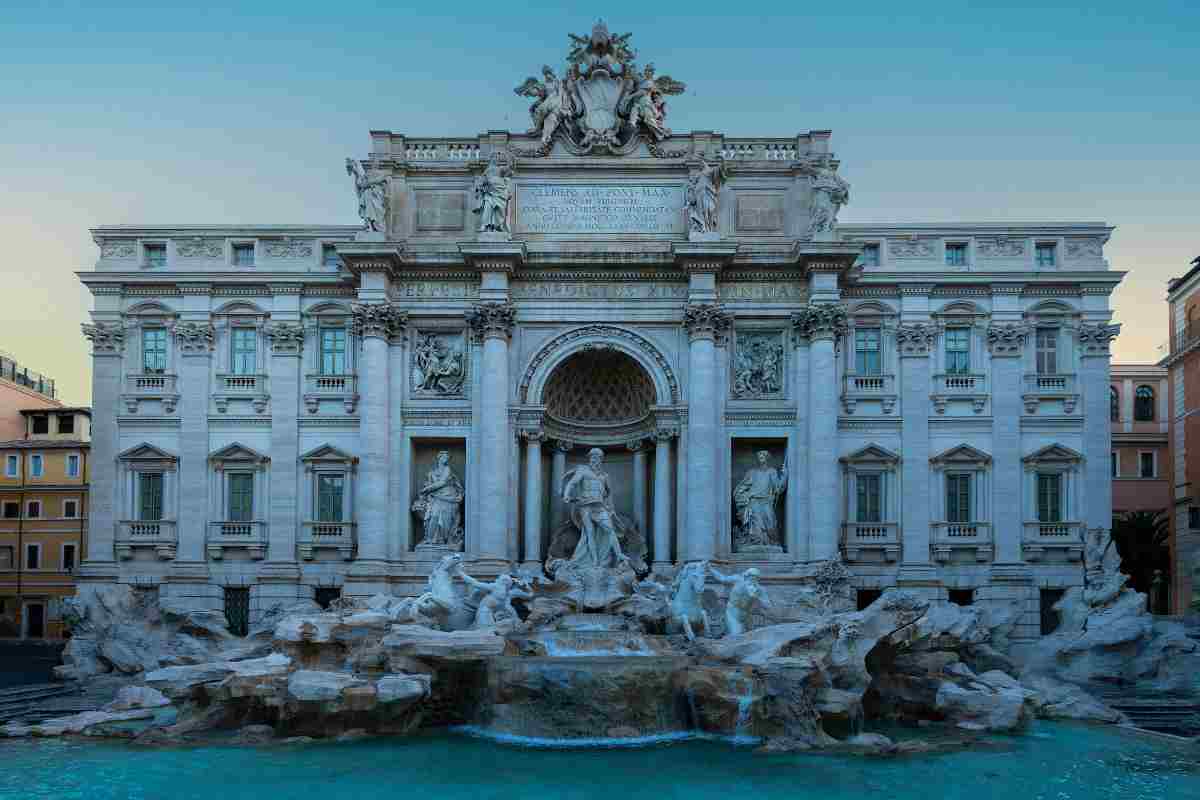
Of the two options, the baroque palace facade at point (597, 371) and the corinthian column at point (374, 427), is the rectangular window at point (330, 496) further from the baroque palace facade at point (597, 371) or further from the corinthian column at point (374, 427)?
the corinthian column at point (374, 427)

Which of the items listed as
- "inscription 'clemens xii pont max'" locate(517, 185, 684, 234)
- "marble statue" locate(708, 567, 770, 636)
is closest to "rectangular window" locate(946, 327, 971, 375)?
"inscription 'clemens xii pont max'" locate(517, 185, 684, 234)

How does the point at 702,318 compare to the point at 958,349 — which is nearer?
the point at 702,318

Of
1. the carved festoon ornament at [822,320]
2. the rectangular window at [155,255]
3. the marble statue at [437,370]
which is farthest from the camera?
the rectangular window at [155,255]

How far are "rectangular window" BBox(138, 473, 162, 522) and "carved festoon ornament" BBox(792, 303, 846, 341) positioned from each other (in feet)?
59.4

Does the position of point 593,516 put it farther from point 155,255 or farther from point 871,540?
point 155,255

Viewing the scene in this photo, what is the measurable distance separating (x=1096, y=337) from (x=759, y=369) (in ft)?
30.8

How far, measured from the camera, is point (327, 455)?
29609 mm

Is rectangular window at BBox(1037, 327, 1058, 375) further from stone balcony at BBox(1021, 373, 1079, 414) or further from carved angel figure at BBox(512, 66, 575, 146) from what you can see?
carved angel figure at BBox(512, 66, 575, 146)

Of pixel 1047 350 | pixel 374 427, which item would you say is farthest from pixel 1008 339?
pixel 374 427

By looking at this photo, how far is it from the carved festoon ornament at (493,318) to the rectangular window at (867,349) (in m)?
9.65

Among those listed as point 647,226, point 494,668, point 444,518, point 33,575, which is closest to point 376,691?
point 494,668

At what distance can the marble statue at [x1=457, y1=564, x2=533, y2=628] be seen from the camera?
23.7 metres

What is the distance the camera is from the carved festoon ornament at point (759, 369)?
96.0 ft

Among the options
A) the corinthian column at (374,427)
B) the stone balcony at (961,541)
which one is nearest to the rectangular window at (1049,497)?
the stone balcony at (961,541)
